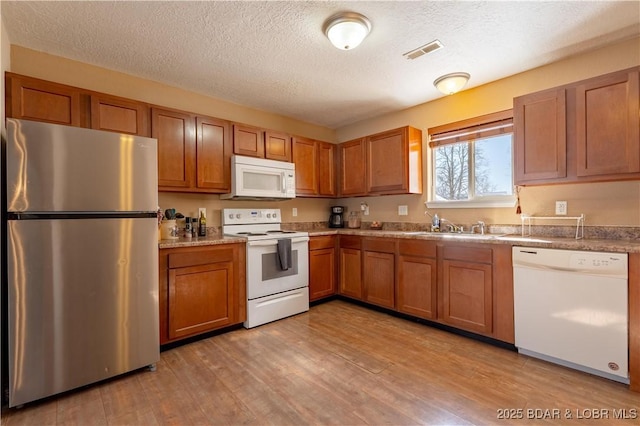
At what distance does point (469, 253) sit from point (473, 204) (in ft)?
2.47

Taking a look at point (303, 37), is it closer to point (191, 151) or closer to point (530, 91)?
point (191, 151)

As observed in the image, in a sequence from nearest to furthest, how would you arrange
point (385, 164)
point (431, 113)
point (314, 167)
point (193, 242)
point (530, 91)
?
point (193, 242), point (530, 91), point (431, 113), point (385, 164), point (314, 167)

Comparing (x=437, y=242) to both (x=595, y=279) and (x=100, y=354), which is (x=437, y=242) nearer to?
(x=595, y=279)

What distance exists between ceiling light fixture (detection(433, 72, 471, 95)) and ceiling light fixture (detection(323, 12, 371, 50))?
3.43 ft

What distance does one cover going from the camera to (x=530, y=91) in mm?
2680

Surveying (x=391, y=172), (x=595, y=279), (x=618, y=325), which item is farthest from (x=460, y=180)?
(x=618, y=325)

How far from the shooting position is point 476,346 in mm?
2449

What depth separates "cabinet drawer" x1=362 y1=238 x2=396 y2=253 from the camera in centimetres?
313

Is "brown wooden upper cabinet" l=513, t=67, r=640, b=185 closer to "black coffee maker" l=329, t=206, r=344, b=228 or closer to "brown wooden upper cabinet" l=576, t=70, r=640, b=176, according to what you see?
"brown wooden upper cabinet" l=576, t=70, r=640, b=176

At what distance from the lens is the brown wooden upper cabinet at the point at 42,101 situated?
2025mm

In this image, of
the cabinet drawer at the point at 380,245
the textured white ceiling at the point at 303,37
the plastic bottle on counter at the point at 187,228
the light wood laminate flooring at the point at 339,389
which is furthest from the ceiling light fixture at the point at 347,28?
the light wood laminate flooring at the point at 339,389

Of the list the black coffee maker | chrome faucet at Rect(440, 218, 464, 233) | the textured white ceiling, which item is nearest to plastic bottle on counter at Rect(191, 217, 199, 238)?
the textured white ceiling

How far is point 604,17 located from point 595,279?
1744 millimetres

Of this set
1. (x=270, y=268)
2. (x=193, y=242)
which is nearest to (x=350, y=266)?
(x=270, y=268)
